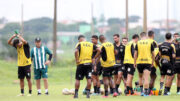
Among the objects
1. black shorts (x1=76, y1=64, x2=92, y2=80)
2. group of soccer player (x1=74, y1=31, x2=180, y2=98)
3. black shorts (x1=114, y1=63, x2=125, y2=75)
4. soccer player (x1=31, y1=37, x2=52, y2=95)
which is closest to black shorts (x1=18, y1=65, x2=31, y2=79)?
soccer player (x1=31, y1=37, x2=52, y2=95)

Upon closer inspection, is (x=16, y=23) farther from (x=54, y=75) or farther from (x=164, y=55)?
(x=164, y=55)

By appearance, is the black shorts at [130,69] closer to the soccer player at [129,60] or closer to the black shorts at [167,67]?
the soccer player at [129,60]

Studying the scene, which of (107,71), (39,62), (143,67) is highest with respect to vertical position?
(39,62)

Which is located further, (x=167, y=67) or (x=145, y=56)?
(x=167, y=67)

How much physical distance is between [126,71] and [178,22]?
296 ft

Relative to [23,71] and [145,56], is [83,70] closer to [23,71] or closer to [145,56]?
[145,56]

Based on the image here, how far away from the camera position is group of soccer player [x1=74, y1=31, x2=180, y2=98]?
18.9 meters

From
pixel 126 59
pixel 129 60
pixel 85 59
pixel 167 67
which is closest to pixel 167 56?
pixel 167 67

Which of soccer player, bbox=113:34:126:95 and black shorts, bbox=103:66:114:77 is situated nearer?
black shorts, bbox=103:66:114:77

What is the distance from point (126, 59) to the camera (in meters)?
20.5

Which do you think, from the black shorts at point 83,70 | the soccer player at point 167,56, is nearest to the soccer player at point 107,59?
the black shorts at point 83,70

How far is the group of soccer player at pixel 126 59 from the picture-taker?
A: 1889 cm

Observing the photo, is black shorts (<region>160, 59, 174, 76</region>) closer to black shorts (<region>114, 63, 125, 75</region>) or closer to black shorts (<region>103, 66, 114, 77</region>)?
black shorts (<region>114, 63, 125, 75</region>)

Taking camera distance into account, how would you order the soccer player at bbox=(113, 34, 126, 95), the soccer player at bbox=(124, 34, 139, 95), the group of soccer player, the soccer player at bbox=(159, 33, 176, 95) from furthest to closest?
the soccer player at bbox=(113, 34, 126, 95), the soccer player at bbox=(124, 34, 139, 95), the soccer player at bbox=(159, 33, 176, 95), the group of soccer player
